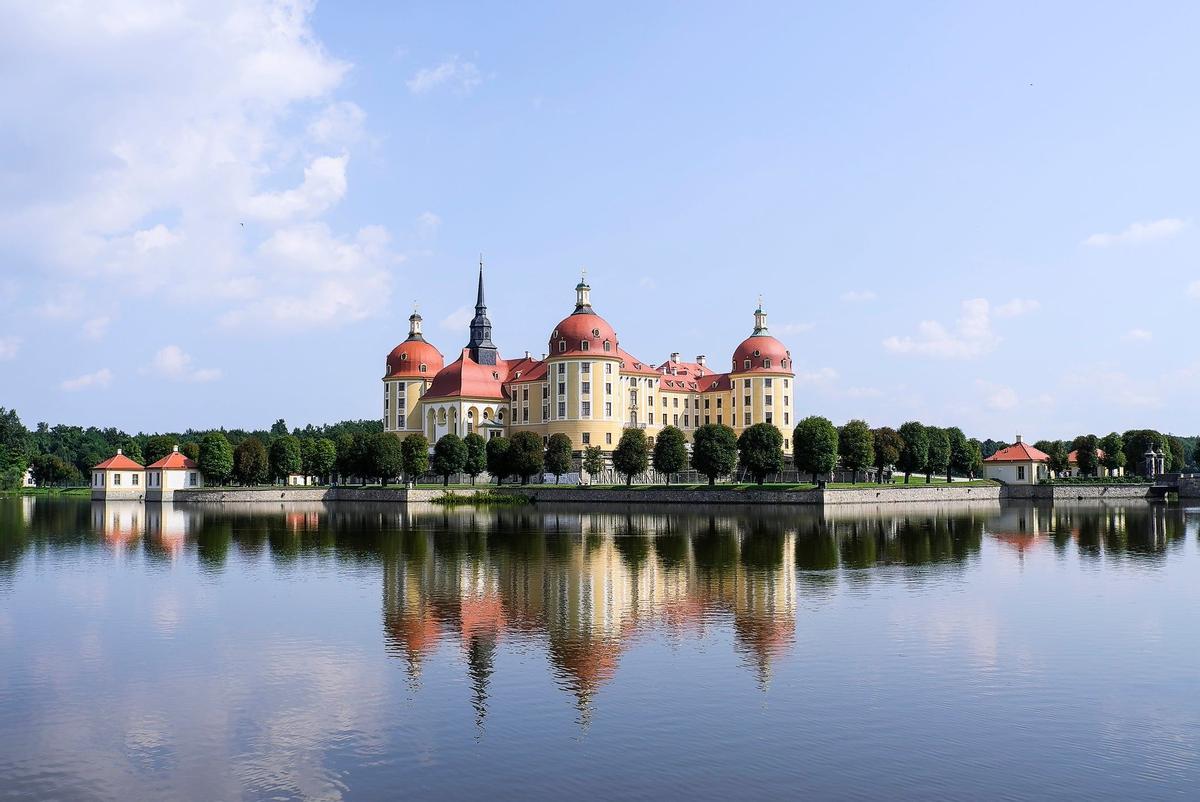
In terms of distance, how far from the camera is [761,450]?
82.6 metres

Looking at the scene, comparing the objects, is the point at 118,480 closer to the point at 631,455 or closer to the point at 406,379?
the point at 406,379

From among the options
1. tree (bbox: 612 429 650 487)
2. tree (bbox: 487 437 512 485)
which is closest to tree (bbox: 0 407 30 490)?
tree (bbox: 487 437 512 485)

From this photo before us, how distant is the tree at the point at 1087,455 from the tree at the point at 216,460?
87427 mm

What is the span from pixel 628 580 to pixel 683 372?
291 feet

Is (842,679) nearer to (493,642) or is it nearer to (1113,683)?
(1113,683)

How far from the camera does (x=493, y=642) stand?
2095 centimetres

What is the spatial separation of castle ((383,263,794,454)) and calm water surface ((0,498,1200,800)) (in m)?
62.0

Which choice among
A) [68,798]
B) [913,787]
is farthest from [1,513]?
[913,787]

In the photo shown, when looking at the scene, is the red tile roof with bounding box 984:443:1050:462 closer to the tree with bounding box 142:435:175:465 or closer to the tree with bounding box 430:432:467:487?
the tree with bounding box 430:432:467:487

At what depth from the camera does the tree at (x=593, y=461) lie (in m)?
91.7

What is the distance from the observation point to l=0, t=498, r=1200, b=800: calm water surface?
515 inches

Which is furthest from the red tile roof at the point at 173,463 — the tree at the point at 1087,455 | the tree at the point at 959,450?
the tree at the point at 1087,455

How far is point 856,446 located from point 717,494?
560 inches

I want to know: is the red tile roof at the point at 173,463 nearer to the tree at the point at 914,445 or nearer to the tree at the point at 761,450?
the tree at the point at 761,450
